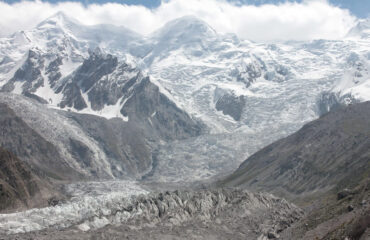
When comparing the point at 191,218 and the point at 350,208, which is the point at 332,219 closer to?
the point at 350,208

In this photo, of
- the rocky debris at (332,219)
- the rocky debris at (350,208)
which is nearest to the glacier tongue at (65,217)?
the rocky debris at (332,219)

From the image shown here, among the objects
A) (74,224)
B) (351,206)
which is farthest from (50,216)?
(351,206)

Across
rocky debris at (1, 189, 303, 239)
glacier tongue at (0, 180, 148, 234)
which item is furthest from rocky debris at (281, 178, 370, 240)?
glacier tongue at (0, 180, 148, 234)

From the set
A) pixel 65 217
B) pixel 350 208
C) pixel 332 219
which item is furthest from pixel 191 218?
pixel 350 208

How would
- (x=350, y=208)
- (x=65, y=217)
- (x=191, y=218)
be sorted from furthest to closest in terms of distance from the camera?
(x=65, y=217) → (x=191, y=218) → (x=350, y=208)

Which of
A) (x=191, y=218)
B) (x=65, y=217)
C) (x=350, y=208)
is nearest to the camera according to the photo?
(x=350, y=208)

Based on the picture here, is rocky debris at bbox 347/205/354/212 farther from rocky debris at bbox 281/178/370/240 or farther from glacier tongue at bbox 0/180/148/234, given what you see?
glacier tongue at bbox 0/180/148/234

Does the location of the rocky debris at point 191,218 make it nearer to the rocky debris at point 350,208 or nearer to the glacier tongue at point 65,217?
the glacier tongue at point 65,217

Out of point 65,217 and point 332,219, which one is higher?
point 332,219
